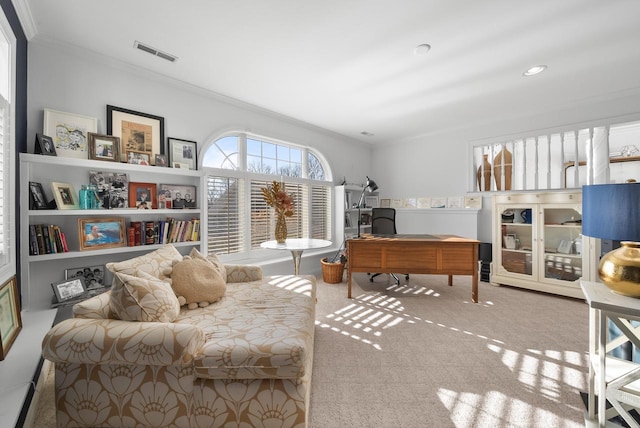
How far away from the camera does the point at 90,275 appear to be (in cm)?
246

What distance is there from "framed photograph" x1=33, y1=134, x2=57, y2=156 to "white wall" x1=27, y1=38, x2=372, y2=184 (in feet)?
0.49

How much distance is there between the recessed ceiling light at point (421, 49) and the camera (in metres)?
2.29

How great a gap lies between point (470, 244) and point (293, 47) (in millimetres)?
2863

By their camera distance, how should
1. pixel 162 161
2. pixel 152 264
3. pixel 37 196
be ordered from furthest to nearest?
pixel 162 161, pixel 37 196, pixel 152 264

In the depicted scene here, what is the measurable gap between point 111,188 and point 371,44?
275 centimetres

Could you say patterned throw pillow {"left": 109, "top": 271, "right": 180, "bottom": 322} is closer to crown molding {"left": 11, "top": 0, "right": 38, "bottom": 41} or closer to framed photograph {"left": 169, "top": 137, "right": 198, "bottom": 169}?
framed photograph {"left": 169, "top": 137, "right": 198, "bottom": 169}

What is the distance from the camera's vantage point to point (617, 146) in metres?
3.66

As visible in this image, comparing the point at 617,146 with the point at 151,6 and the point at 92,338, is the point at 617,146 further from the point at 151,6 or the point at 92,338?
the point at 92,338

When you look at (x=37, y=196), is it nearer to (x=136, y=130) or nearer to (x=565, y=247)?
(x=136, y=130)

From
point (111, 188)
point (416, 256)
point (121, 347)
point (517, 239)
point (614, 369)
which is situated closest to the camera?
point (121, 347)

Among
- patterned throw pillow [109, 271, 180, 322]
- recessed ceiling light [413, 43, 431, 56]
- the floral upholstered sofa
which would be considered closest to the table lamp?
the floral upholstered sofa

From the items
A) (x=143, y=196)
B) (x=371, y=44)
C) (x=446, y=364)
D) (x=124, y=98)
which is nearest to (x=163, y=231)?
(x=143, y=196)

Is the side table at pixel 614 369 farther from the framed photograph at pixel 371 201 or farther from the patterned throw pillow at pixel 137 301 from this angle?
the framed photograph at pixel 371 201

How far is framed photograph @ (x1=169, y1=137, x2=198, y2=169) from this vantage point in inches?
118
